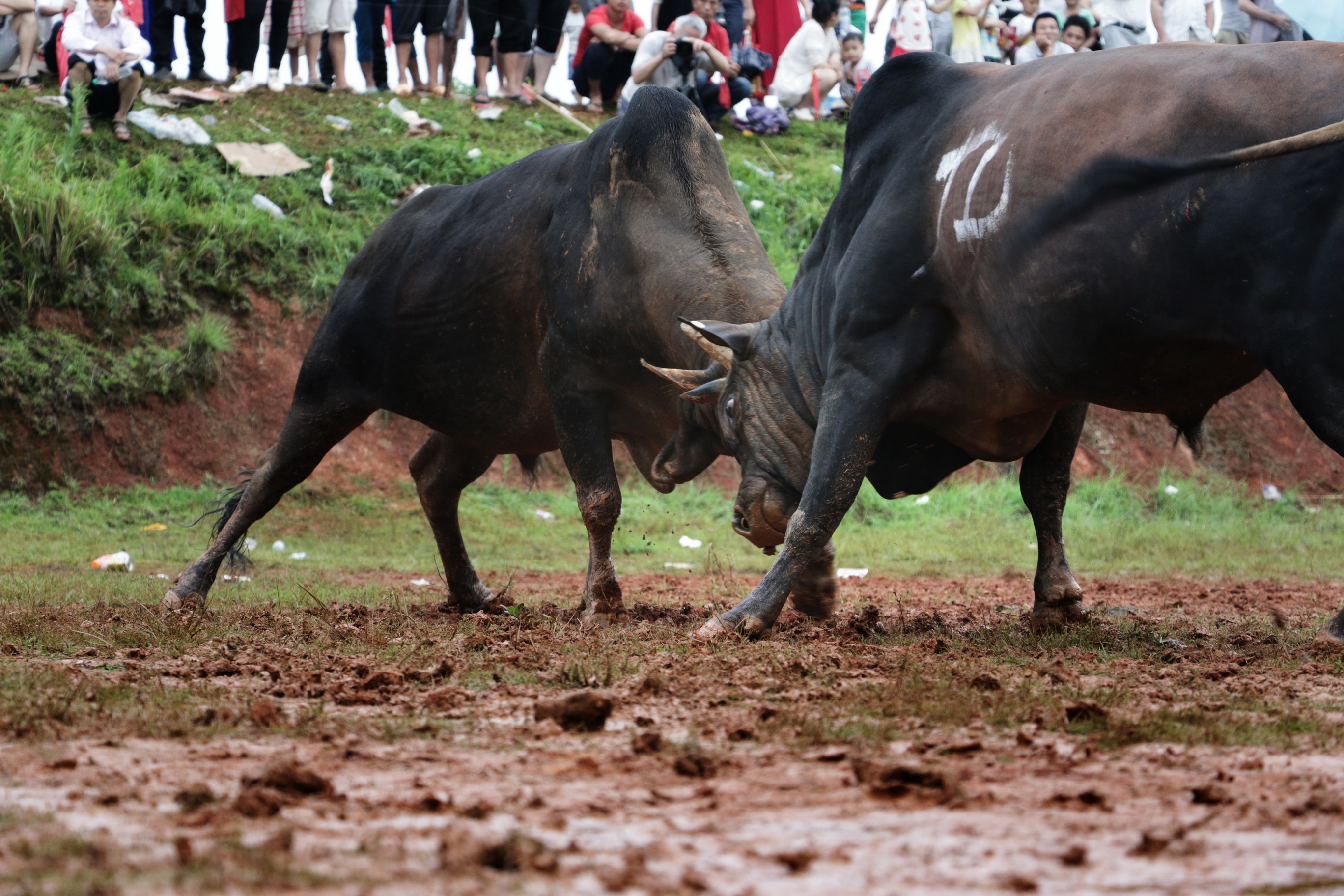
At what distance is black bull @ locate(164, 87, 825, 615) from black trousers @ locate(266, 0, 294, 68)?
23.9ft

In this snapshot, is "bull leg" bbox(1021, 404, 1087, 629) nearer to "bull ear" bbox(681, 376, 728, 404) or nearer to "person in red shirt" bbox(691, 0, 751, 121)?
"bull ear" bbox(681, 376, 728, 404)

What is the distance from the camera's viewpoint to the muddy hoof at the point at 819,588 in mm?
5469

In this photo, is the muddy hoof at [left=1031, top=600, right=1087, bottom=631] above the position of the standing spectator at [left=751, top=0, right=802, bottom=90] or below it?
below

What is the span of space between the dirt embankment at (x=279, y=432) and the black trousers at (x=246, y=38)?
130 inches

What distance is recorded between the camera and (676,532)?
10750 mm

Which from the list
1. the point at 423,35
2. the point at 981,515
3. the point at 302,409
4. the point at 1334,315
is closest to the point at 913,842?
the point at 1334,315

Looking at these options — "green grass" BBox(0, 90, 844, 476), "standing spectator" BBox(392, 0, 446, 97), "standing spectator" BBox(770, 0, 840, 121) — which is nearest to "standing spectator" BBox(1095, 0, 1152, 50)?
"standing spectator" BBox(770, 0, 840, 121)

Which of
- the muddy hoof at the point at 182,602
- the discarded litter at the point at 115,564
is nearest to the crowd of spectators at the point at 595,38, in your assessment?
the discarded litter at the point at 115,564

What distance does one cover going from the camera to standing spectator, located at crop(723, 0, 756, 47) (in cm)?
1523

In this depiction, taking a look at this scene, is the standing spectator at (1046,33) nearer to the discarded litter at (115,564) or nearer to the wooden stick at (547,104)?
the wooden stick at (547,104)

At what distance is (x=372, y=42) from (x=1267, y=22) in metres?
9.26

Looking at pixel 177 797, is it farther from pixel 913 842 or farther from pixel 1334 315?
pixel 1334 315

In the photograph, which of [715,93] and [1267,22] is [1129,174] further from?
[715,93]

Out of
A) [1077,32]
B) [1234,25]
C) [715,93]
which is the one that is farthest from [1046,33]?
[715,93]
